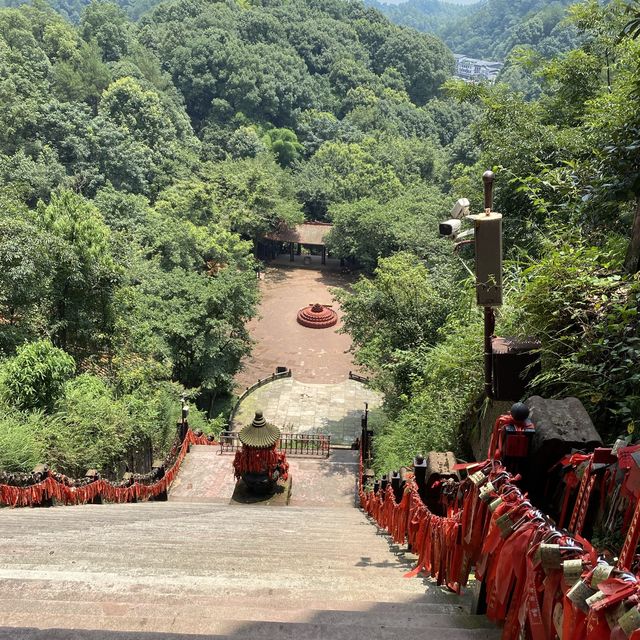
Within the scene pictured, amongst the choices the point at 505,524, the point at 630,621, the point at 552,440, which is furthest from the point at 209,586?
the point at 630,621

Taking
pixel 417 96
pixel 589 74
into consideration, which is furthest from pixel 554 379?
pixel 417 96

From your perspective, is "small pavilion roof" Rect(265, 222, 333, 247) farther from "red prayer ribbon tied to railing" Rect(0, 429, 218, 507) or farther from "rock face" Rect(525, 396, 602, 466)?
"rock face" Rect(525, 396, 602, 466)

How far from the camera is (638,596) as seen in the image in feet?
5.57

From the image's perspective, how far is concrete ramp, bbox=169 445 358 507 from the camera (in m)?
11.9

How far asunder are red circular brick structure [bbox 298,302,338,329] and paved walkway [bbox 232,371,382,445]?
6.19 m

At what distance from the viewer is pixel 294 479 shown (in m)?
12.9

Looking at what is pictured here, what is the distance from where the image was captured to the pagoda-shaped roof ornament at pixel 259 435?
424 inches

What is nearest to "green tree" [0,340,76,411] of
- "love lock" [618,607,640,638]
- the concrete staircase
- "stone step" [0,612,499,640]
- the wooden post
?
the concrete staircase

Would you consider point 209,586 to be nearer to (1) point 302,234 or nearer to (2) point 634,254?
(2) point 634,254

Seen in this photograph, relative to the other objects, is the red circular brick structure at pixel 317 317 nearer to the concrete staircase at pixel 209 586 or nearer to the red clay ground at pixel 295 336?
the red clay ground at pixel 295 336

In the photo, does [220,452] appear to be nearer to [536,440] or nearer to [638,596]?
[536,440]

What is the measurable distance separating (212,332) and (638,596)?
18653 millimetres

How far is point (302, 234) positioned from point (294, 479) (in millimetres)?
25094

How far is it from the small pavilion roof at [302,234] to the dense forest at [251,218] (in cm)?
117
